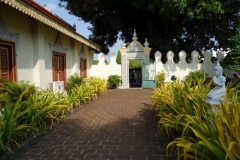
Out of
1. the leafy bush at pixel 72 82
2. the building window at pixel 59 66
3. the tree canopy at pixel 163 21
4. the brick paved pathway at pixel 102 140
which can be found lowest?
the brick paved pathway at pixel 102 140

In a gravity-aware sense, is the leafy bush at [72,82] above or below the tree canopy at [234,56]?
below

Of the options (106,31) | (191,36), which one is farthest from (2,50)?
(191,36)

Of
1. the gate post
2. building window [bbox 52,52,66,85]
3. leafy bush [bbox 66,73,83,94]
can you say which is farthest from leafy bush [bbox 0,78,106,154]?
the gate post

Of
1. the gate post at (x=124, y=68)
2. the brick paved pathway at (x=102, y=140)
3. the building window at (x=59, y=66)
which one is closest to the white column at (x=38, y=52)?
the building window at (x=59, y=66)

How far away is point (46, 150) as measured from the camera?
3.53 m

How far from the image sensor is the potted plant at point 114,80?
14148 mm

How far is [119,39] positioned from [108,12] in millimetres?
2989

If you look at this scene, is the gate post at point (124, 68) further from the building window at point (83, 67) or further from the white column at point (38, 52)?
the white column at point (38, 52)

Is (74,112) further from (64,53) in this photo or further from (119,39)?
(119,39)

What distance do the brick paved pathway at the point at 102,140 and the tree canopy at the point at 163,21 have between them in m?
8.42

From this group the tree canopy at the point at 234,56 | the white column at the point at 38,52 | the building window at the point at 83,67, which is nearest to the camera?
the white column at the point at 38,52

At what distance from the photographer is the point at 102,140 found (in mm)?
3965

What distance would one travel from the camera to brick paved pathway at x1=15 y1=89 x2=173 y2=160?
3301 mm

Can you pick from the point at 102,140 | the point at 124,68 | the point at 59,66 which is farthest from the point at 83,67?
the point at 102,140
